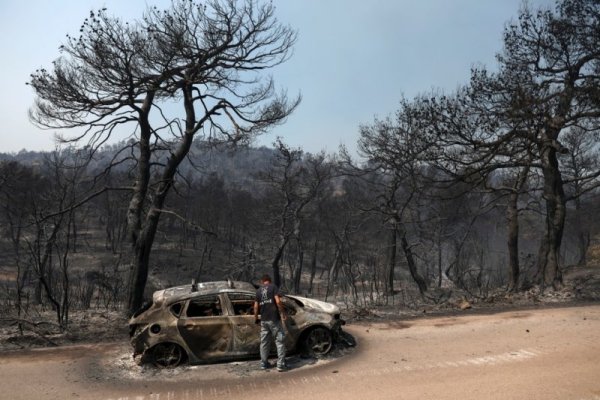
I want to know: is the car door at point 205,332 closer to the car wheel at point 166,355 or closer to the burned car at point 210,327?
the burned car at point 210,327

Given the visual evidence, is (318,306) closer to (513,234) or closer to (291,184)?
(513,234)

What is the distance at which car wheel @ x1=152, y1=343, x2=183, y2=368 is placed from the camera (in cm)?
919

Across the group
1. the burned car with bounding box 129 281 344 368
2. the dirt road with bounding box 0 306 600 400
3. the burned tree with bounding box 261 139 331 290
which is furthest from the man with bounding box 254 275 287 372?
the burned tree with bounding box 261 139 331 290

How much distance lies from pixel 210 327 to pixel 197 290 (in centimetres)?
84

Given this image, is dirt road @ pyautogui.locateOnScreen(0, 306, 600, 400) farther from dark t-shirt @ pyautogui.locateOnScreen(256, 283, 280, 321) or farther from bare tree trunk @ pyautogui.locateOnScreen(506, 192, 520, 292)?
bare tree trunk @ pyautogui.locateOnScreen(506, 192, 520, 292)

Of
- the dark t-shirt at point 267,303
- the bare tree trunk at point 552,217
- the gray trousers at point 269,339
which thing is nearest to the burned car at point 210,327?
the gray trousers at point 269,339

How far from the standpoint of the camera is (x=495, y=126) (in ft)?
51.9

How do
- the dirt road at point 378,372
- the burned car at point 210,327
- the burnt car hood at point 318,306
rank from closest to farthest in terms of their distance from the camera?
the dirt road at point 378,372, the burned car at point 210,327, the burnt car hood at point 318,306

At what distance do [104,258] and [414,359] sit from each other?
43931 mm

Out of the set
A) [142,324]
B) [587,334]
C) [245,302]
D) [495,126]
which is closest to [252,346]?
[245,302]

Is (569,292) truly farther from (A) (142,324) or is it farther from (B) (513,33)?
(A) (142,324)

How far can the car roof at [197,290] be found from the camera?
9.42 metres

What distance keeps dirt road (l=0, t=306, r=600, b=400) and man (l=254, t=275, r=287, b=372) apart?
0.94 ft

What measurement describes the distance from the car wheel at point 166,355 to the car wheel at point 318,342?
Result: 2.48m
